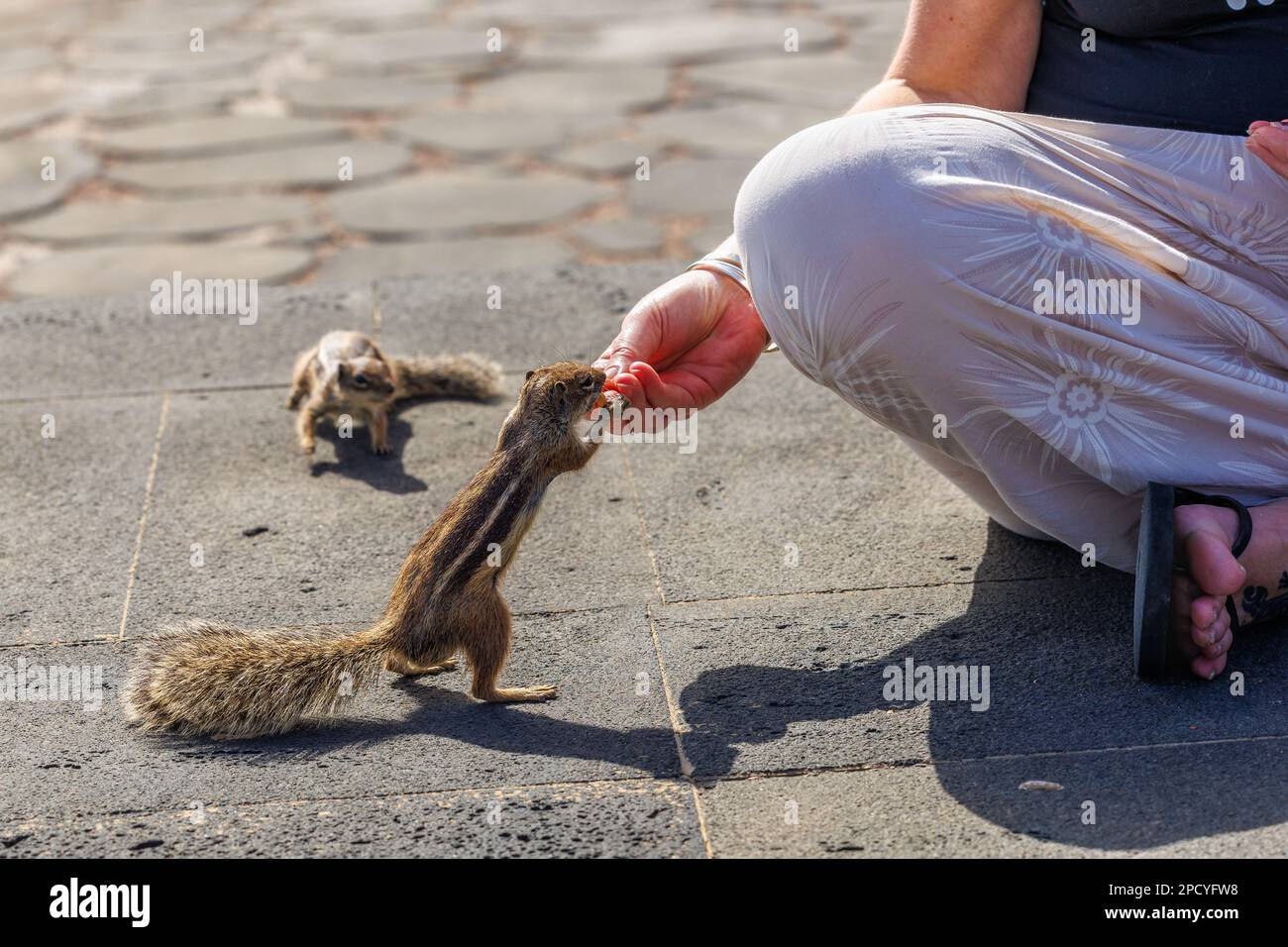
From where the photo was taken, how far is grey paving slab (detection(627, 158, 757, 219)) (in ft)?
20.6

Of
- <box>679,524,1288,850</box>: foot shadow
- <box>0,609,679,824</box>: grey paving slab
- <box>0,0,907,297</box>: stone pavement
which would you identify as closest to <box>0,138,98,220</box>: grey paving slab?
<box>0,0,907,297</box>: stone pavement

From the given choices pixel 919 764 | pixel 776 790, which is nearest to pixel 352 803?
pixel 776 790

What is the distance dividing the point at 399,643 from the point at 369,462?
1.29 meters

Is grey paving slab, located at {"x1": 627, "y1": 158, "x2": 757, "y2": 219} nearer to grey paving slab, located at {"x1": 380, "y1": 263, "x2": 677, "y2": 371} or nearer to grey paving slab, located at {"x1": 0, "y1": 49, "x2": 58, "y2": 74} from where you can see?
grey paving slab, located at {"x1": 380, "y1": 263, "x2": 677, "y2": 371}

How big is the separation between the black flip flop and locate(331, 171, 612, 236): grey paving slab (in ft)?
12.3

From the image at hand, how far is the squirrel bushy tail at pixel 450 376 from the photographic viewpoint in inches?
177

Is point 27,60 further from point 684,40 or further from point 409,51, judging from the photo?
point 684,40

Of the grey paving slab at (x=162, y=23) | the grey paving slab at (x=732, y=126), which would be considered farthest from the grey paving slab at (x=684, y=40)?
the grey paving slab at (x=162, y=23)

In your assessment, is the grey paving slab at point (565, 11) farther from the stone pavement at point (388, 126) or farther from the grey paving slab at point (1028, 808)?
the grey paving slab at point (1028, 808)

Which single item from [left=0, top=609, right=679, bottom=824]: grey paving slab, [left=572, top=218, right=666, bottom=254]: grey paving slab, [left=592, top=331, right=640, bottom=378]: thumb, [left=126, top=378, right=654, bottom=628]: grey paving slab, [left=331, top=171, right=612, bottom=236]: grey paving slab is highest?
[left=592, top=331, right=640, bottom=378]: thumb

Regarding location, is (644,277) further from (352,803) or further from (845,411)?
(352,803)

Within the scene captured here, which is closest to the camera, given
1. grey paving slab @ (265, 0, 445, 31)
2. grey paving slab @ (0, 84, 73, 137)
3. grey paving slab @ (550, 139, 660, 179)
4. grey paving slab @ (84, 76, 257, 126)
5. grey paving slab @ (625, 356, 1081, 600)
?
grey paving slab @ (625, 356, 1081, 600)

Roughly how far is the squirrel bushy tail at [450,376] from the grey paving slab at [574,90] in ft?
11.0

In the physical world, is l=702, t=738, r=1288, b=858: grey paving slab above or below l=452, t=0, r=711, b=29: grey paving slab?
below
